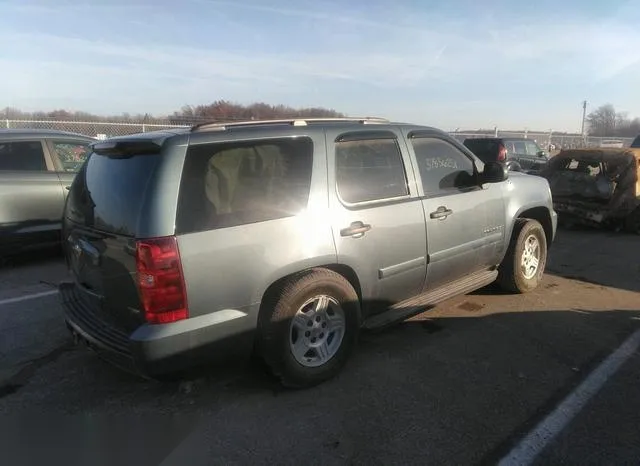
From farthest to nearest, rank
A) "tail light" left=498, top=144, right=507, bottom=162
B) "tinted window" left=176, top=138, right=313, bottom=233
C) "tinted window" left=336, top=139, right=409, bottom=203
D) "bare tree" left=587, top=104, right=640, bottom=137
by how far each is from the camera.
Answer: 1. "bare tree" left=587, top=104, right=640, bottom=137
2. "tail light" left=498, top=144, right=507, bottom=162
3. "tinted window" left=336, top=139, right=409, bottom=203
4. "tinted window" left=176, top=138, right=313, bottom=233

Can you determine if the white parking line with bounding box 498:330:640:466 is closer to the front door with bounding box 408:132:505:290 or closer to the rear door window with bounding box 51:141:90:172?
the front door with bounding box 408:132:505:290

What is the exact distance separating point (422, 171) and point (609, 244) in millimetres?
5614

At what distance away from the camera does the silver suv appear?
3.07 metres

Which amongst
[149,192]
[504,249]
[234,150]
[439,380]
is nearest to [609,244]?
[504,249]

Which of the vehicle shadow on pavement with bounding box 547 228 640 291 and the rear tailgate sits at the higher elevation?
the rear tailgate

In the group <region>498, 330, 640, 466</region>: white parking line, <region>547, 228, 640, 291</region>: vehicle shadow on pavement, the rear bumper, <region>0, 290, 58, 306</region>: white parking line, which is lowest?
<region>547, 228, 640, 291</region>: vehicle shadow on pavement

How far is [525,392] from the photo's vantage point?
11.9ft

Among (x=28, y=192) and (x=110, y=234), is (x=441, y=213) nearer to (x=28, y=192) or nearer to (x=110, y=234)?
(x=110, y=234)

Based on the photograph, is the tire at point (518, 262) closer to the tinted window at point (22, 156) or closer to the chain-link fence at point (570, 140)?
the tinted window at point (22, 156)

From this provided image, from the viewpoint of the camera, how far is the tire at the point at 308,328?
11.3 ft

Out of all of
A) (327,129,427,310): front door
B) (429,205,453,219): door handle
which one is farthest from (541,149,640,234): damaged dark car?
(327,129,427,310): front door

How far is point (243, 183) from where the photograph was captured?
3375 mm

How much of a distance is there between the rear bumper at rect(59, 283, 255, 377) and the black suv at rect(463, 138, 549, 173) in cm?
1388

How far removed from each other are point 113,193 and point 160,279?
2.38 feet
